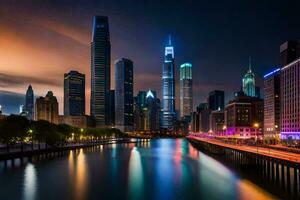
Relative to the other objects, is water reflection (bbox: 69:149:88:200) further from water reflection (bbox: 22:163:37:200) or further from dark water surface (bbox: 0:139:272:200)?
water reflection (bbox: 22:163:37:200)

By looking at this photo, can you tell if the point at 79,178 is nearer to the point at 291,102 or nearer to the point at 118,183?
the point at 118,183

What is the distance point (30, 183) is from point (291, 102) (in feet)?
470

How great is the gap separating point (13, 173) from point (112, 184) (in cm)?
2287

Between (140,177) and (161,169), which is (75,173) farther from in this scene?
(161,169)

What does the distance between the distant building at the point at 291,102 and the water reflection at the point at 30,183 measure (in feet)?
382

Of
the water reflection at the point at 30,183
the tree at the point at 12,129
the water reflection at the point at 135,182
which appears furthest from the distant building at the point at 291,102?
the water reflection at the point at 30,183

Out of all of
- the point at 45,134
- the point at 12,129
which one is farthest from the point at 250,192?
the point at 45,134

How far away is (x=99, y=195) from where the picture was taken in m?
61.0

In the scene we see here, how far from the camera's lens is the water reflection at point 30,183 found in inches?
2367

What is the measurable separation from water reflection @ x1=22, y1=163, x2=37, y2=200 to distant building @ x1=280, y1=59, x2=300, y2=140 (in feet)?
382

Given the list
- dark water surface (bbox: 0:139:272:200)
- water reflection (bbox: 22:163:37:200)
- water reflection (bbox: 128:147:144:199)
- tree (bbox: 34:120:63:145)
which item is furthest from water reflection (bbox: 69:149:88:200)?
tree (bbox: 34:120:63:145)

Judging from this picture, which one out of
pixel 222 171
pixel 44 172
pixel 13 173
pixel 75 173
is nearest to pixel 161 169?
pixel 222 171

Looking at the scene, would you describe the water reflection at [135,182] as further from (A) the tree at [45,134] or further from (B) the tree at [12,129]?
(A) the tree at [45,134]

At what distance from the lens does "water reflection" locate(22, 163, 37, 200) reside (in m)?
60.1
